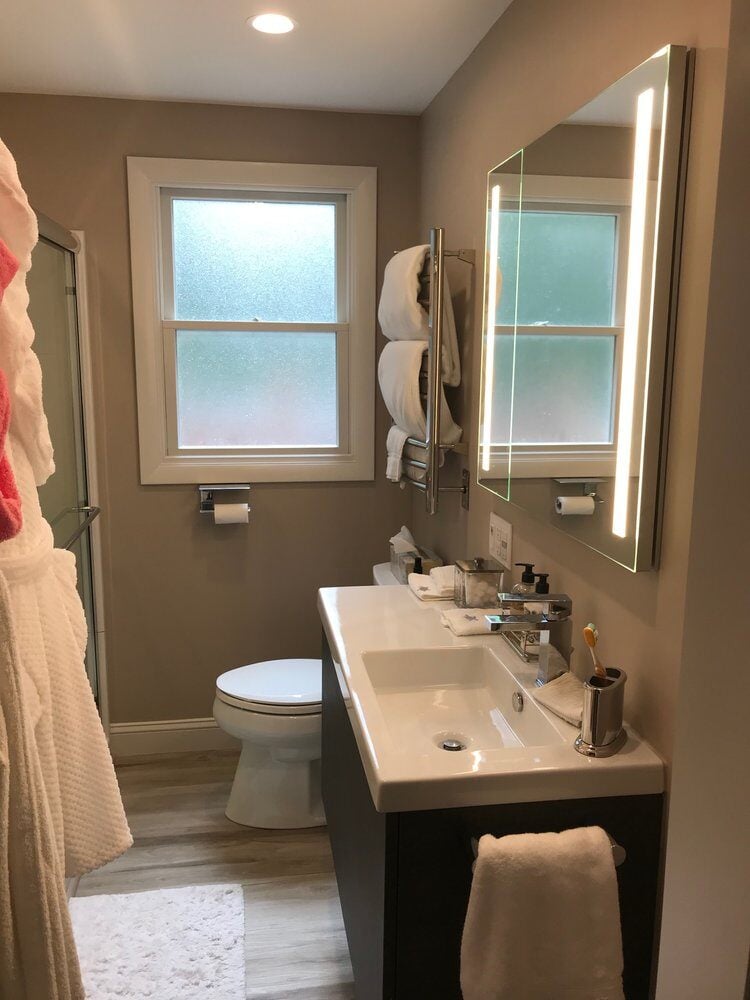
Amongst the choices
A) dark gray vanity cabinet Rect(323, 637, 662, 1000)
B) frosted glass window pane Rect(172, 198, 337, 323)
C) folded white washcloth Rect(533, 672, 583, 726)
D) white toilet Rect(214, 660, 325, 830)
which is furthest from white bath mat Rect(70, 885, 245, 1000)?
frosted glass window pane Rect(172, 198, 337, 323)

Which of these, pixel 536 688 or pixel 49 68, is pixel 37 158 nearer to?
pixel 49 68

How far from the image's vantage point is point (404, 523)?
122 inches

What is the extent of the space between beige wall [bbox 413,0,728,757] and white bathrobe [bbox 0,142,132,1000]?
87 cm

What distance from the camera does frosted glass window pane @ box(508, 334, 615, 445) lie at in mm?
1470

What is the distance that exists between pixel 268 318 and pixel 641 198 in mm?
1833

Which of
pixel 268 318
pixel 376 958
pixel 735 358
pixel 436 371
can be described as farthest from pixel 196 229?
pixel 735 358

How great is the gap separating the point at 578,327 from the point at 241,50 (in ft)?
4.49

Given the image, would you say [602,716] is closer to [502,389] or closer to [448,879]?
[448,879]

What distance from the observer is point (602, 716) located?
51.5 inches

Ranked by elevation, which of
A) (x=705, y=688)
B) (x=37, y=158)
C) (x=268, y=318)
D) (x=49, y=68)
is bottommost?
(x=705, y=688)

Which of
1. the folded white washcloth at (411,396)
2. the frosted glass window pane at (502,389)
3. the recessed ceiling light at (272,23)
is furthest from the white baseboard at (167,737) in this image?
the recessed ceiling light at (272,23)

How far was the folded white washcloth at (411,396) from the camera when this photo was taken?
2387 mm

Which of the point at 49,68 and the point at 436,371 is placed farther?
the point at 49,68

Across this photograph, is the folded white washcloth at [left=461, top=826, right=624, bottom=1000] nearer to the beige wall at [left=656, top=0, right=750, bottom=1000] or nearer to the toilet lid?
the beige wall at [left=656, top=0, right=750, bottom=1000]
